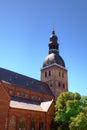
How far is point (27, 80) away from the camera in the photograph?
6197cm

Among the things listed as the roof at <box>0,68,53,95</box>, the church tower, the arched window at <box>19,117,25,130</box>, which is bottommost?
the arched window at <box>19,117,25,130</box>

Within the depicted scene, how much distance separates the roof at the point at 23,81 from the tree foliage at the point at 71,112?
1209 centimetres

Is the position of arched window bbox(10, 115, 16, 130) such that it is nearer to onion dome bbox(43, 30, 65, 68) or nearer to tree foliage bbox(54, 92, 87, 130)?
tree foliage bbox(54, 92, 87, 130)

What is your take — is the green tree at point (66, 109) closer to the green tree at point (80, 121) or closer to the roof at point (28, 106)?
the green tree at point (80, 121)

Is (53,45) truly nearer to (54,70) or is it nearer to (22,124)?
(54,70)

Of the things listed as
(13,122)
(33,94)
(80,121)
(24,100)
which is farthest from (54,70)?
(13,122)

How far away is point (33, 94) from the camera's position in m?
58.9

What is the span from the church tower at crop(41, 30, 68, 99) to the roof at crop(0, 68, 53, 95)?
222 cm

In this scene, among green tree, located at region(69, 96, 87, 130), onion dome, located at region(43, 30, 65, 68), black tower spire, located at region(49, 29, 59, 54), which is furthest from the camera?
black tower spire, located at region(49, 29, 59, 54)

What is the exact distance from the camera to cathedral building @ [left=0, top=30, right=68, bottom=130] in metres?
43.5

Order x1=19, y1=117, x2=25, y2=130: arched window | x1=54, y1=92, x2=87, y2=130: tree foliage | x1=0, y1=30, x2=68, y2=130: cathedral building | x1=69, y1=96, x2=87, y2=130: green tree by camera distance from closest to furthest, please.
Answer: x1=69, y1=96, x2=87, y2=130: green tree, x1=54, y1=92, x2=87, y2=130: tree foliage, x1=0, y1=30, x2=68, y2=130: cathedral building, x1=19, y1=117, x2=25, y2=130: arched window

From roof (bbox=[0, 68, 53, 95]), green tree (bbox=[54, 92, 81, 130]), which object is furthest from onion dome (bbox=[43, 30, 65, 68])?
green tree (bbox=[54, 92, 81, 130])

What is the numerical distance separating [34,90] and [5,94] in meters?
16.6

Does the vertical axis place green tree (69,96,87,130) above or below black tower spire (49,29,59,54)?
below
